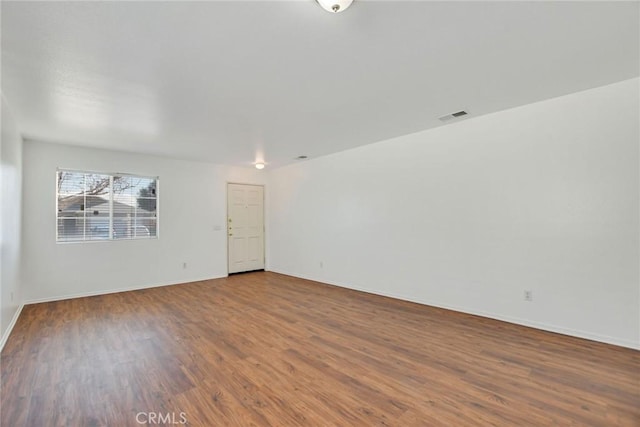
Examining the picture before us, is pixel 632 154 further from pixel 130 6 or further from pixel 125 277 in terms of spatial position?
pixel 125 277

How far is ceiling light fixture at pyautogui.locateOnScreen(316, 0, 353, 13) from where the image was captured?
5.40ft

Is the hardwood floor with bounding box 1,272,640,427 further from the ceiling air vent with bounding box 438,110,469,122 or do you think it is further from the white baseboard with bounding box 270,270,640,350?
the ceiling air vent with bounding box 438,110,469,122

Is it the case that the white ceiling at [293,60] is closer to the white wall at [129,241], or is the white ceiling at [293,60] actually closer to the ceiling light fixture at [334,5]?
the ceiling light fixture at [334,5]

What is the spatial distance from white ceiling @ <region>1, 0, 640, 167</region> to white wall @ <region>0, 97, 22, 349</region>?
1.04 feet

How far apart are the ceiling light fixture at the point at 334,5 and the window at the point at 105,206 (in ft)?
16.8

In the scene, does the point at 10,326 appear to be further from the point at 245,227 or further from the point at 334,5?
the point at 334,5

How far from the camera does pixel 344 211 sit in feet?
18.1

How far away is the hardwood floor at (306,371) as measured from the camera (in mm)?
1886

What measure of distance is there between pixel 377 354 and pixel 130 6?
3175 millimetres

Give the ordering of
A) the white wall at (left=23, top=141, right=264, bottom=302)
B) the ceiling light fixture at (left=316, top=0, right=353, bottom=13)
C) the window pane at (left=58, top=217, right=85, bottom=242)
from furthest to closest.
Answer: the window pane at (left=58, top=217, right=85, bottom=242), the white wall at (left=23, top=141, right=264, bottom=302), the ceiling light fixture at (left=316, top=0, right=353, bottom=13)
